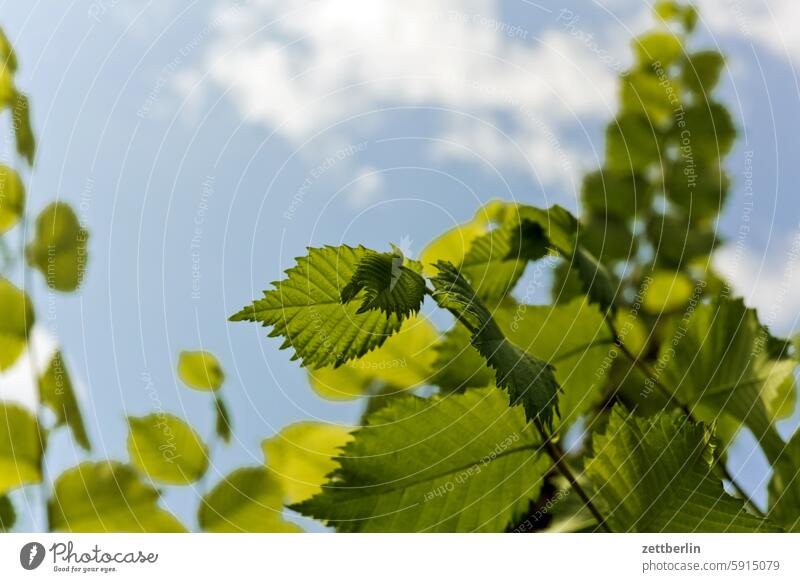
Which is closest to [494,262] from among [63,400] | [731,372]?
[731,372]

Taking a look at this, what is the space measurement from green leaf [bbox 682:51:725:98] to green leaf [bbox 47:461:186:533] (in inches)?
22.2

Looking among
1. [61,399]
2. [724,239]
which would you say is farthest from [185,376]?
[724,239]

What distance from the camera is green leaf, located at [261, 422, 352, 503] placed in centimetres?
39

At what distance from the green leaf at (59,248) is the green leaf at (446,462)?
25 centimetres

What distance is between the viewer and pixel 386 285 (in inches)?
10.0

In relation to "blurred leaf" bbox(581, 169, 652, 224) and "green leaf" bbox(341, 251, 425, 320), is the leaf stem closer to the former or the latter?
"green leaf" bbox(341, 251, 425, 320)

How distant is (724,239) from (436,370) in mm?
334

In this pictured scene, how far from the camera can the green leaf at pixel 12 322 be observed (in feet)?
1.36

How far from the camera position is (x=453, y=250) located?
0.46 m

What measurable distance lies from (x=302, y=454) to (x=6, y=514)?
0.16 meters

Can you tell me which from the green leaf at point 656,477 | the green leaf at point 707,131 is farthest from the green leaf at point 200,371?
the green leaf at point 707,131

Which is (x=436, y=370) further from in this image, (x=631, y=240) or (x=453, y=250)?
(x=631, y=240)

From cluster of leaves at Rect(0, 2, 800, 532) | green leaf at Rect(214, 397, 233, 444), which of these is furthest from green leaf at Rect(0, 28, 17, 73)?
green leaf at Rect(214, 397, 233, 444)
